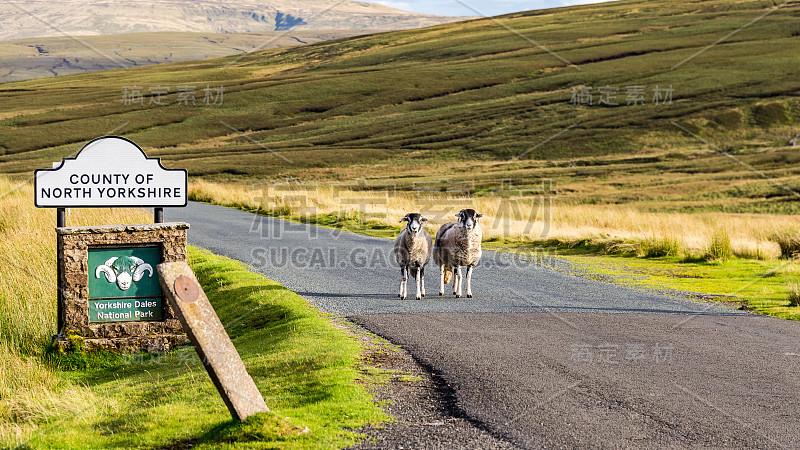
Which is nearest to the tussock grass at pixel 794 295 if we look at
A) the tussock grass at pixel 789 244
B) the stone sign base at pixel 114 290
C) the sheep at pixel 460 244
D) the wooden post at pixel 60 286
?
the sheep at pixel 460 244

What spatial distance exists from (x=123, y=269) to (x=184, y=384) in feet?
9.44

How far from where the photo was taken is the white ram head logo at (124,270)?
11125 mm

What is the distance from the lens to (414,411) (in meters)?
7.45

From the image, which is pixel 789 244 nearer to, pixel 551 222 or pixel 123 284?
pixel 551 222

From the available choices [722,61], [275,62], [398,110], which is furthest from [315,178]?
[275,62]

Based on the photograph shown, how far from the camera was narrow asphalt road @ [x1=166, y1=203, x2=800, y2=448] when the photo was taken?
23.5 ft

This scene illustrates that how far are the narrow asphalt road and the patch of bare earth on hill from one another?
0.50ft

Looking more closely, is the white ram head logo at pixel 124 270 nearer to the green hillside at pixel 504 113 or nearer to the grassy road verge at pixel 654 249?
the grassy road verge at pixel 654 249

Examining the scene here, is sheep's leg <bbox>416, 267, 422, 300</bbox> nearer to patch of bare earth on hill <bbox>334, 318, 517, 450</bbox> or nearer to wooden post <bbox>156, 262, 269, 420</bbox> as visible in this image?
patch of bare earth on hill <bbox>334, 318, 517, 450</bbox>

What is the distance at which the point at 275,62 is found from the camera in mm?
165500

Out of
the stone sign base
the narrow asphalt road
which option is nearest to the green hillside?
the narrow asphalt road

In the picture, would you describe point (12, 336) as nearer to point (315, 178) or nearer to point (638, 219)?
point (638, 219)

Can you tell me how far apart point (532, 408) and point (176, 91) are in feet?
410

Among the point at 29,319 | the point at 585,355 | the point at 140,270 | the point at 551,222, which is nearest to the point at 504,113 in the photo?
the point at 551,222
